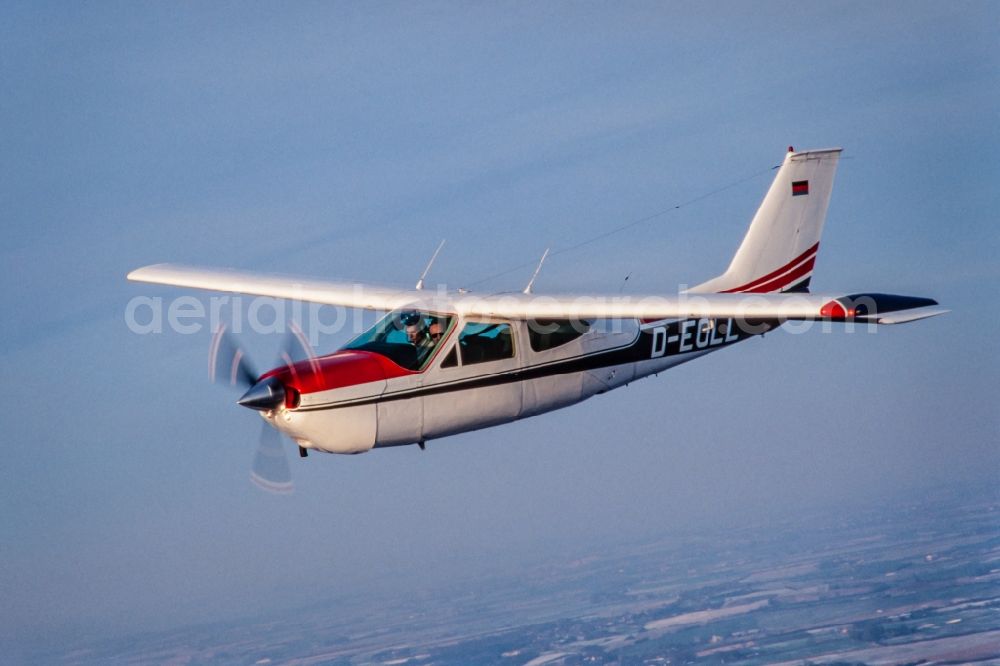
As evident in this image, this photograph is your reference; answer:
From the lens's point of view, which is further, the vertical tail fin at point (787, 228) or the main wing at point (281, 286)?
the vertical tail fin at point (787, 228)

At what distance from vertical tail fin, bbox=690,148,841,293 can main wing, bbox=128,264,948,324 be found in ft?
14.9

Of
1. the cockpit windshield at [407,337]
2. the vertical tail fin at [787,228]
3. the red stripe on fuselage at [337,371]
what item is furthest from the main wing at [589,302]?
the vertical tail fin at [787,228]

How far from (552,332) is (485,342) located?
1.44 metres

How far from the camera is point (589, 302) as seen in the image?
19.2 meters

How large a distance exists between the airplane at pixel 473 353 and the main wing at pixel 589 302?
0.02 meters

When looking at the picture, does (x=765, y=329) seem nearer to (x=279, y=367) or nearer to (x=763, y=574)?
(x=279, y=367)

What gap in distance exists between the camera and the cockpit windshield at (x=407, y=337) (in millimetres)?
18766

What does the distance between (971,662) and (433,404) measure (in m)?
34.4

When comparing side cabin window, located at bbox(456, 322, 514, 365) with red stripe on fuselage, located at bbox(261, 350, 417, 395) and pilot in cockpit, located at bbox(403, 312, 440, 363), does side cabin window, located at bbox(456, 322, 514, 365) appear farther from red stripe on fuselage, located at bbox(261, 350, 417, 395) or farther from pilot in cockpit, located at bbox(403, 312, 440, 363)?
red stripe on fuselage, located at bbox(261, 350, 417, 395)

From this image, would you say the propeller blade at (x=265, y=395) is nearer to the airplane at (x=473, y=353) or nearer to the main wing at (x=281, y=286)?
the airplane at (x=473, y=353)

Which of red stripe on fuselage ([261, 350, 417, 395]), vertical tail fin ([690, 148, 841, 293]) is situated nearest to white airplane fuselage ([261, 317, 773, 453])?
red stripe on fuselage ([261, 350, 417, 395])

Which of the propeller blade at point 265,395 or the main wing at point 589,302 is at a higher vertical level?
the main wing at point 589,302

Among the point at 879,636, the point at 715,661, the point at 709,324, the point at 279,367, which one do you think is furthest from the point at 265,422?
the point at 879,636

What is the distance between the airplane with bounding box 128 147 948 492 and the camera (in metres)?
17.7
